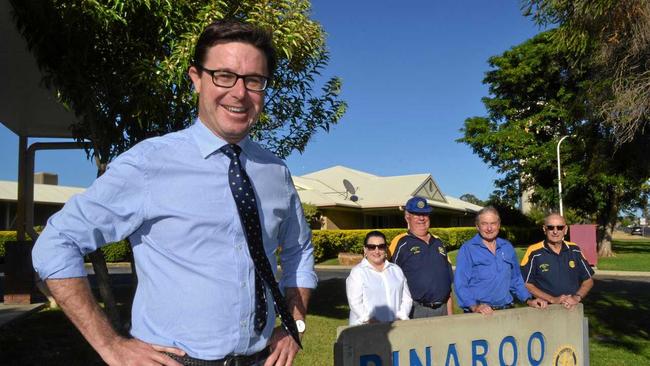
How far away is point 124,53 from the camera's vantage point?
683 cm

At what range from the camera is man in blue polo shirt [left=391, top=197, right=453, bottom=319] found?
6.03 m

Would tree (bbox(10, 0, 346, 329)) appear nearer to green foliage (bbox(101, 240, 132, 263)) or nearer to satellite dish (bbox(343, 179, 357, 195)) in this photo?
green foliage (bbox(101, 240, 132, 263))

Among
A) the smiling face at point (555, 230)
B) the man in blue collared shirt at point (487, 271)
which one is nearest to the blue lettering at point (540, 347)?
the man in blue collared shirt at point (487, 271)

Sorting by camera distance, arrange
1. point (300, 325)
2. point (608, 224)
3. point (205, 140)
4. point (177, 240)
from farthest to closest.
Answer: point (608, 224), point (300, 325), point (205, 140), point (177, 240)

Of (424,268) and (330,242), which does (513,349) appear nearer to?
(424,268)

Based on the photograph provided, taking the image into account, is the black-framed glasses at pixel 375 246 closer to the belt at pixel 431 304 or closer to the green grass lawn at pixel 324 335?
the belt at pixel 431 304

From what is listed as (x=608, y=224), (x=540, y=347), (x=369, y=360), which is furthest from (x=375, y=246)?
(x=608, y=224)

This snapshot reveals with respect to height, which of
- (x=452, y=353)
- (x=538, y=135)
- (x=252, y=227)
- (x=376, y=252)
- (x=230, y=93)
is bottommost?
(x=452, y=353)

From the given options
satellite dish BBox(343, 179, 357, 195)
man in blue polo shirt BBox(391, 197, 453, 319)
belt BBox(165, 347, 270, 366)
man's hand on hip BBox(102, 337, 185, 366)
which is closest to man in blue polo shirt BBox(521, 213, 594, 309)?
man in blue polo shirt BBox(391, 197, 453, 319)

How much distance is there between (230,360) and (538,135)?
112 ft

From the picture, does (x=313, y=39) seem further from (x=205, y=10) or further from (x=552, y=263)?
(x=552, y=263)

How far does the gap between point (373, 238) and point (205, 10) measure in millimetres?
3044

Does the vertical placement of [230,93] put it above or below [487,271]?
above

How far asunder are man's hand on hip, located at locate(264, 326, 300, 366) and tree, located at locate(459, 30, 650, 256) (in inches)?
1109
